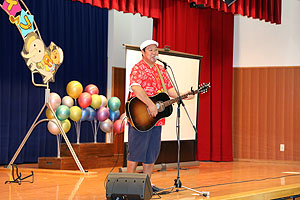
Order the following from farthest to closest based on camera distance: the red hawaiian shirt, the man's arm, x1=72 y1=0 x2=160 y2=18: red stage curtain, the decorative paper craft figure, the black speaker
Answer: x1=72 y1=0 x2=160 y2=18: red stage curtain
the decorative paper craft figure
the red hawaiian shirt
the man's arm
the black speaker

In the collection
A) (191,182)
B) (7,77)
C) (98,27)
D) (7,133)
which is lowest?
(191,182)

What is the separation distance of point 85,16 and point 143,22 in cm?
110

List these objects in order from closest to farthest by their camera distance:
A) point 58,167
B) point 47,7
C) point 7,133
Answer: point 58,167, point 7,133, point 47,7

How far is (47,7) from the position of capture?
7742mm

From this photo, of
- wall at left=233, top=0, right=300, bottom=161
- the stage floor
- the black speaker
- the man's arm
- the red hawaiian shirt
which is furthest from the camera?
wall at left=233, top=0, right=300, bottom=161

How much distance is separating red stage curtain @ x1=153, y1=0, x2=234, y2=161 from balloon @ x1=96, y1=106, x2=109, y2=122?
1818mm

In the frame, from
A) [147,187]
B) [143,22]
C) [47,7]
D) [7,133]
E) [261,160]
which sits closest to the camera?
[147,187]

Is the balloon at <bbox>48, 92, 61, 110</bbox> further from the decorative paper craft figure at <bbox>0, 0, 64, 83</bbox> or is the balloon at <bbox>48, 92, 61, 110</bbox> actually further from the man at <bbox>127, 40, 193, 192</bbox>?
the man at <bbox>127, 40, 193, 192</bbox>

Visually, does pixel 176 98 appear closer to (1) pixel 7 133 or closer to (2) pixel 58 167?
(2) pixel 58 167

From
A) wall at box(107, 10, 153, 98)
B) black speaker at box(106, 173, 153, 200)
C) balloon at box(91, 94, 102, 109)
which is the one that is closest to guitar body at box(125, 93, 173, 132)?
black speaker at box(106, 173, 153, 200)

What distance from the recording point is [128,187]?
3.49 metres

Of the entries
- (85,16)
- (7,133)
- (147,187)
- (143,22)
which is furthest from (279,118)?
(147,187)

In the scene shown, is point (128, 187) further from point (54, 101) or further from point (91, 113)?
point (91, 113)

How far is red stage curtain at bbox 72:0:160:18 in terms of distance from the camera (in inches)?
233
